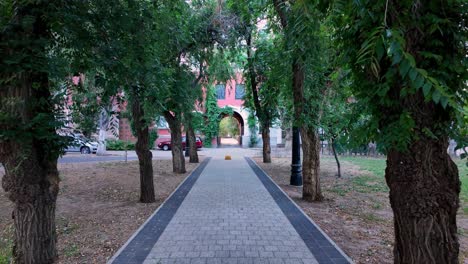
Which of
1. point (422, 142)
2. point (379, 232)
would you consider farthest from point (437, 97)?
point (379, 232)

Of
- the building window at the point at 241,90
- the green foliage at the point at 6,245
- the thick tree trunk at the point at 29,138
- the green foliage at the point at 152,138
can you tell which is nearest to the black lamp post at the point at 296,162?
the green foliage at the point at 6,245

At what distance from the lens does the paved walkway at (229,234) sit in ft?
15.5

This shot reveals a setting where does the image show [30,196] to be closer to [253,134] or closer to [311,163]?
[311,163]

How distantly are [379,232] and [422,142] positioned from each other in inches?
178

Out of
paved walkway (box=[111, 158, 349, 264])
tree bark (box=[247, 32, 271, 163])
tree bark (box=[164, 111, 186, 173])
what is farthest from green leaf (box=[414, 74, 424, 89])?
tree bark (box=[247, 32, 271, 163])

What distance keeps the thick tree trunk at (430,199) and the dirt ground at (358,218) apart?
2.51 meters

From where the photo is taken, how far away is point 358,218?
7.33 metres

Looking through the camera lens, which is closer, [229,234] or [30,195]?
[30,195]

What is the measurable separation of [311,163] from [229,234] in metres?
3.84

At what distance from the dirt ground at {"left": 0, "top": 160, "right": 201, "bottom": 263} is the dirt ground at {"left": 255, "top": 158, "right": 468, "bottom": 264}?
12.1 ft

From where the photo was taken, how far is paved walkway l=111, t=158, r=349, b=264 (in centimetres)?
471

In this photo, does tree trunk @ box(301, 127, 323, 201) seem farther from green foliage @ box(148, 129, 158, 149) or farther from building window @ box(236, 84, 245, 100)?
green foliage @ box(148, 129, 158, 149)

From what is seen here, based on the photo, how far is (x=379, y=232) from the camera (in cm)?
623

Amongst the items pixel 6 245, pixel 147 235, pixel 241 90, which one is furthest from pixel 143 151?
pixel 241 90
